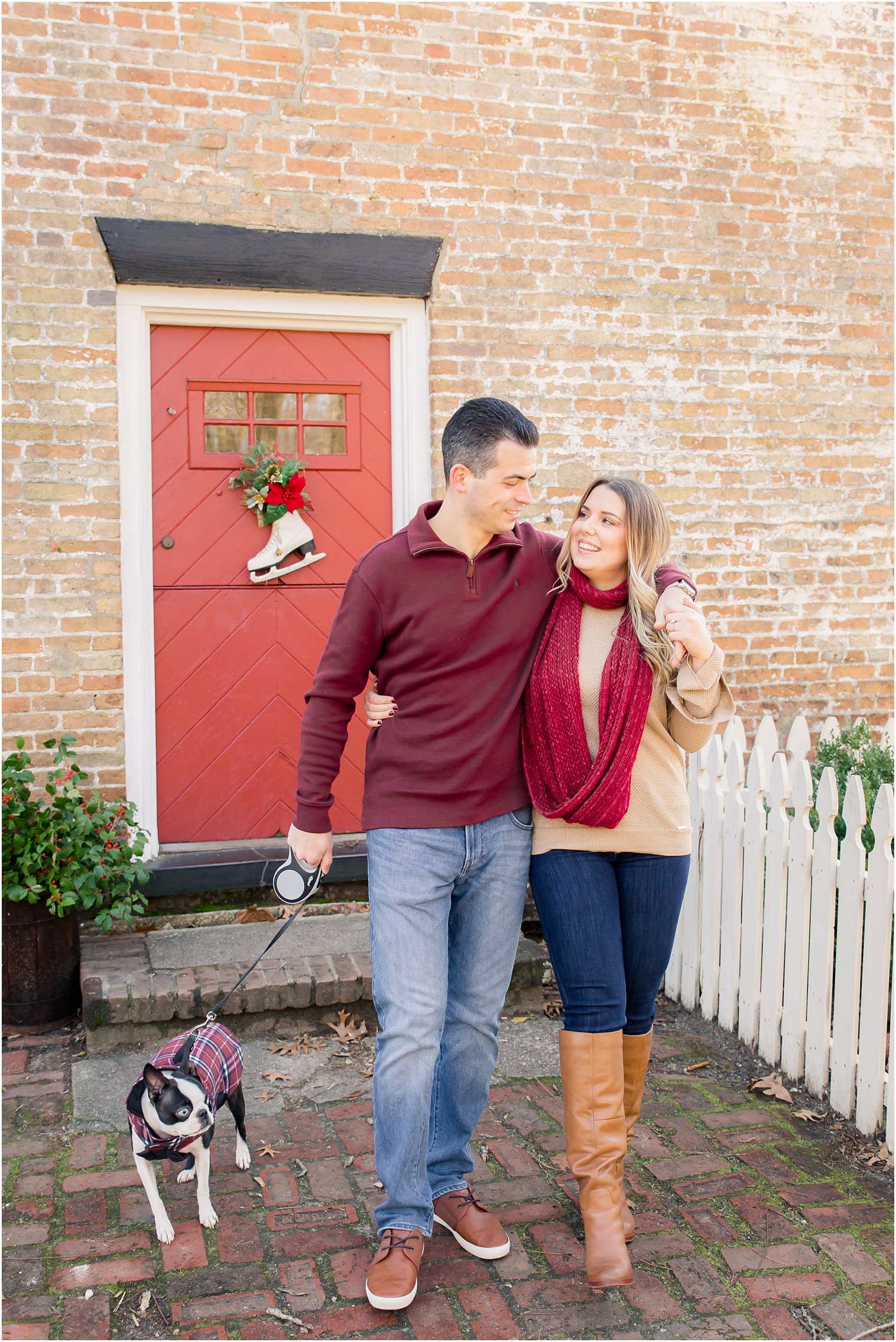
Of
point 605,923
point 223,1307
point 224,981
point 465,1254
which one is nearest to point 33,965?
point 224,981

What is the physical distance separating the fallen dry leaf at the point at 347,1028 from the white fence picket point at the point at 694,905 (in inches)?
53.0

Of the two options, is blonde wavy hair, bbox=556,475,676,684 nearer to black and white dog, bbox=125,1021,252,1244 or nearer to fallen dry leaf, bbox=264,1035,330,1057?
black and white dog, bbox=125,1021,252,1244

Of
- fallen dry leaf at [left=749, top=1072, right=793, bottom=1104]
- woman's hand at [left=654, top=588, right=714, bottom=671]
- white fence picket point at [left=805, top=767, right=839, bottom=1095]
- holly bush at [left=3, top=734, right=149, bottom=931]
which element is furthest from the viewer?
holly bush at [left=3, top=734, right=149, bottom=931]

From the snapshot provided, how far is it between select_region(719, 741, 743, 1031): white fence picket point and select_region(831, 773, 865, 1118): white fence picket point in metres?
0.59

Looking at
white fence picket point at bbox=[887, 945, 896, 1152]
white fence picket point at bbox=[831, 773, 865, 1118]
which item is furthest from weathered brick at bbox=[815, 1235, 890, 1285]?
white fence picket point at bbox=[831, 773, 865, 1118]

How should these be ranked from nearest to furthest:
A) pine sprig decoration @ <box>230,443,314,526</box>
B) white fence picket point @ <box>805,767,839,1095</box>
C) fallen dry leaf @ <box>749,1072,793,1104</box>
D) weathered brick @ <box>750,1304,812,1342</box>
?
weathered brick @ <box>750,1304,812,1342</box> → white fence picket point @ <box>805,767,839,1095</box> → fallen dry leaf @ <box>749,1072,793,1104</box> → pine sprig decoration @ <box>230,443,314,526</box>

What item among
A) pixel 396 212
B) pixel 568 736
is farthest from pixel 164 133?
pixel 568 736

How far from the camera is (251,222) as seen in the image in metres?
4.90

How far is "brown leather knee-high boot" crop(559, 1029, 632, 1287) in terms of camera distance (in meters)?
2.63

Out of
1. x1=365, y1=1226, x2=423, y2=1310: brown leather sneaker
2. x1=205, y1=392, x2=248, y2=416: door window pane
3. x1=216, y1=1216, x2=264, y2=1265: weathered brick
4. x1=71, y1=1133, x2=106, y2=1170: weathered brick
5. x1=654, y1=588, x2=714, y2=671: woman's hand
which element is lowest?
x1=71, y1=1133, x2=106, y2=1170: weathered brick

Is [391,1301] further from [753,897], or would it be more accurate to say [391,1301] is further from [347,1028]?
[753,897]

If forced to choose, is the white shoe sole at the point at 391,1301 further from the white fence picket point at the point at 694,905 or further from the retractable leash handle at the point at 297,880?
the white fence picket point at the point at 694,905

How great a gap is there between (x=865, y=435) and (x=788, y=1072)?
3.74 meters

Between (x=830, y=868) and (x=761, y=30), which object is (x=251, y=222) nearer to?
(x=761, y=30)
